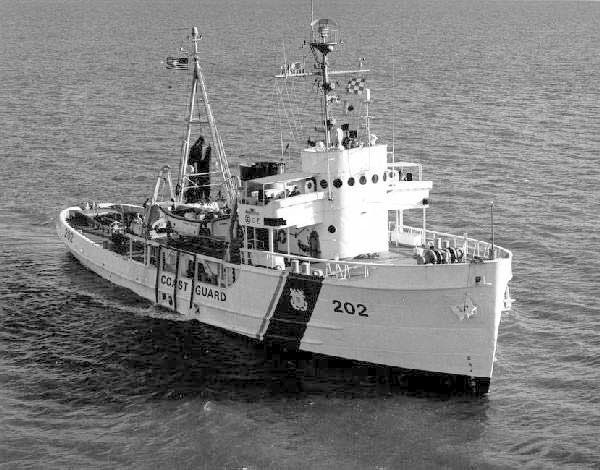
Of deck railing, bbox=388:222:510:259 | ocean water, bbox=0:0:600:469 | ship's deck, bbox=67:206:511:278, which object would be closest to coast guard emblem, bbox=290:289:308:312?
ship's deck, bbox=67:206:511:278

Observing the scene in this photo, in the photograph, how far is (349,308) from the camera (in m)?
36.3

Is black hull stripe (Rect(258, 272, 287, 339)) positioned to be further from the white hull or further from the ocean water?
the ocean water

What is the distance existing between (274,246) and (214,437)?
10173 millimetres

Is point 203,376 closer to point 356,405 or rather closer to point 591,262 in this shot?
point 356,405

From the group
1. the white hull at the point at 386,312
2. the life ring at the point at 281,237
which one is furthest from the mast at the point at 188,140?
the white hull at the point at 386,312

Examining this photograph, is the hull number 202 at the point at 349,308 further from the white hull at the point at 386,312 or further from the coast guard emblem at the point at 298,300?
the coast guard emblem at the point at 298,300

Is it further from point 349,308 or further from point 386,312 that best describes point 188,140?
point 386,312

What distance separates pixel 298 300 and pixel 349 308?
225 centimetres

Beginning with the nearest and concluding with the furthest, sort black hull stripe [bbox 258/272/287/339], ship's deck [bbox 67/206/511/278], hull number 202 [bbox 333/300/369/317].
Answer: hull number 202 [bbox 333/300/369/317]
ship's deck [bbox 67/206/511/278]
black hull stripe [bbox 258/272/287/339]

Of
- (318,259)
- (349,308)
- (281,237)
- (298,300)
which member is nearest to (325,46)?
(281,237)

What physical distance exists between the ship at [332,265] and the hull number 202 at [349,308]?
0.16 feet

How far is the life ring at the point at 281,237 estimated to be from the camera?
131 ft

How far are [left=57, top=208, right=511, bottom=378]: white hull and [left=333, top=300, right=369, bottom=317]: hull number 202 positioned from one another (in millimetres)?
37

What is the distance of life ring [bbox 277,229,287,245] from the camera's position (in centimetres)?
3985
